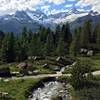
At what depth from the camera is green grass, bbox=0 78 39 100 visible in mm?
84206

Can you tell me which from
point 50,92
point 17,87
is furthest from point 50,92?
point 17,87

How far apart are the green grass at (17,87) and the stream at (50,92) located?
287 centimetres

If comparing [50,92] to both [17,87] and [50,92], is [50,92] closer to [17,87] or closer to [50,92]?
[50,92]

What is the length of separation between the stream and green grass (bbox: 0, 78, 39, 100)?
287cm

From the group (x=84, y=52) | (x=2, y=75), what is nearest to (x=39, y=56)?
(x=84, y=52)

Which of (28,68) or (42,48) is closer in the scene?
(28,68)

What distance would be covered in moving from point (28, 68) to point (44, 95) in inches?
1337

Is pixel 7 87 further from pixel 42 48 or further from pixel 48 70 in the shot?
pixel 42 48

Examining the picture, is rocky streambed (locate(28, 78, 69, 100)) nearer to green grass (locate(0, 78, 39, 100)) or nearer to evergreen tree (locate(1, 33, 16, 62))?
green grass (locate(0, 78, 39, 100))

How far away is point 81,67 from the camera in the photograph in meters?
101

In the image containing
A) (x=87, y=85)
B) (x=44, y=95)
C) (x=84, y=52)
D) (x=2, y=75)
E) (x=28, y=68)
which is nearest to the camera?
(x=44, y=95)

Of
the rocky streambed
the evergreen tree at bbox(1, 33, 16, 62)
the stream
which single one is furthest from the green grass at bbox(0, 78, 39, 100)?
the evergreen tree at bbox(1, 33, 16, 62)

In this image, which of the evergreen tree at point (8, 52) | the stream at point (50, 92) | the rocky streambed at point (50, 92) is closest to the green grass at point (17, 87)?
the rocky streambed at point (50, 92)

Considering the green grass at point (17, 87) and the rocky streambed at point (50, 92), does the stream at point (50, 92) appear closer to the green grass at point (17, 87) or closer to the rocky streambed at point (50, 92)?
the rocky streambed at point (50, 92)
